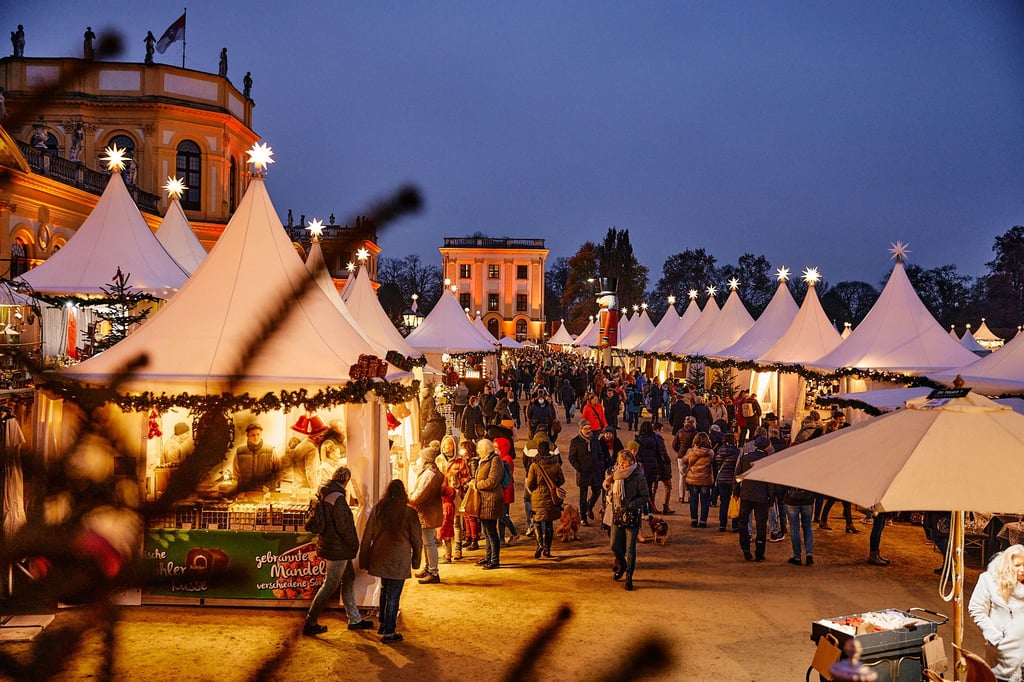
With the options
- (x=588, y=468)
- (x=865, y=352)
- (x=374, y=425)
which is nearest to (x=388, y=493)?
(x=374, y=425)

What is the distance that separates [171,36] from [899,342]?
53.9 feet

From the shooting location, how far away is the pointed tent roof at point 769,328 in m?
22.0

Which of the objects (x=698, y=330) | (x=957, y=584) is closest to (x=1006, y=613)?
(x=957, y=584)

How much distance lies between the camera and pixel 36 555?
1.16 metres

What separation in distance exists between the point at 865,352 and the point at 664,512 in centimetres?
640

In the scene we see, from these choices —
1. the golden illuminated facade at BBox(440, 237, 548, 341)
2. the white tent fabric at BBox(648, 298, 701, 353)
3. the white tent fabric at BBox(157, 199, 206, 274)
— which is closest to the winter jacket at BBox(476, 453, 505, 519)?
the white tent fabric at BBox(157, 199, 206, 274)

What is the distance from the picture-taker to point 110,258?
12.8m

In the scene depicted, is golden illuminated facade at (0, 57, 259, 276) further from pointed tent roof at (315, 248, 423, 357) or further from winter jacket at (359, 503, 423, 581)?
pointed tent roof at (315, 248, 423, 357)

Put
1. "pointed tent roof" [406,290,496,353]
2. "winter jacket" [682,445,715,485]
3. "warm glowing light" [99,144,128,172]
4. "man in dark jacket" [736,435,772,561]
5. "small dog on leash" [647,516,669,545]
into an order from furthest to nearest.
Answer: "pointed tent roof" [406,290,496,353] < "winter jacket" [682,445,715,485] < "small dog on leash" [647,516,669,545] < "man in dark jacket" [736,435,772,561] < "warm glowing light" [99,144,128,172]

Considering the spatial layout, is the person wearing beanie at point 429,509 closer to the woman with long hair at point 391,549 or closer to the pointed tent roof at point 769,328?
the woman with long hair at point 391,549

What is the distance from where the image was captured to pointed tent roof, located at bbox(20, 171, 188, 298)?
12.1 m

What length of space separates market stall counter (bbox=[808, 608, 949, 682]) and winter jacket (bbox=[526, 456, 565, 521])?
13.8 ft

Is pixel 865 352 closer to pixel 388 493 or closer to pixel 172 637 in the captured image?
pixel 388 493

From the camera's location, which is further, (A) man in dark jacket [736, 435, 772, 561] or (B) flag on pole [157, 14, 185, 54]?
(A) man in dark jacket [736, 435, 772, 561]
